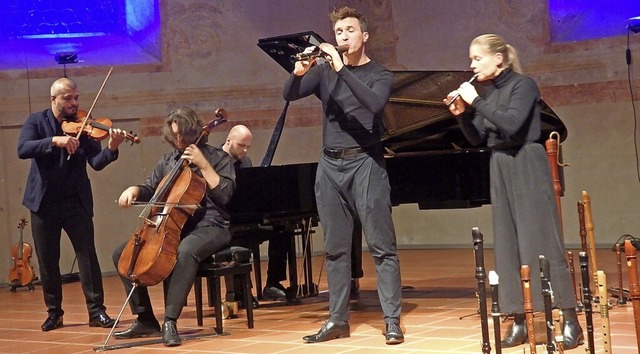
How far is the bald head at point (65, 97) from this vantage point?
21.6 feet

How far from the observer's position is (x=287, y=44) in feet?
21.7

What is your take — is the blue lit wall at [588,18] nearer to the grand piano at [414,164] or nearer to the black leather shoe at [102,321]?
the grand piano at [414,164]

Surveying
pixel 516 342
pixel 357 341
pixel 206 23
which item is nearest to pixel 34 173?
pixel 357 341

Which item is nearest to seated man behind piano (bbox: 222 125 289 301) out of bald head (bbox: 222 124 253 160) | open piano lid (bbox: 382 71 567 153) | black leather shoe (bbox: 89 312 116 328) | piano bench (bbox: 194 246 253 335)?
bald head (bbox: 222 124 253 160)

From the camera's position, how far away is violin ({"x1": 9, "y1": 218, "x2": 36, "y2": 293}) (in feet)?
33.2

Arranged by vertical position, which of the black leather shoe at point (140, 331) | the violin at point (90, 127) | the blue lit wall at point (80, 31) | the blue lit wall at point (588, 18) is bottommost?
the black leather shoe at point (140, 331)

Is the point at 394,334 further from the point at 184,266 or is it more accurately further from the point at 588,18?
the point at 588,18

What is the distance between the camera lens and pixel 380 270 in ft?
17.6

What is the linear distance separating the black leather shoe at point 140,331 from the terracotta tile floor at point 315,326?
0.15 m

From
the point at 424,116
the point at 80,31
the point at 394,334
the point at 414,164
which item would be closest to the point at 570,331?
the point at 394,334

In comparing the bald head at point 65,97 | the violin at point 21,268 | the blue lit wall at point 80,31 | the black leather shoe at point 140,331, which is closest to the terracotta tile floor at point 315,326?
the black leather shoe at point 140,331

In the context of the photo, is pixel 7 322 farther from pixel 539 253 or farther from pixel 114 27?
pixel 114 27

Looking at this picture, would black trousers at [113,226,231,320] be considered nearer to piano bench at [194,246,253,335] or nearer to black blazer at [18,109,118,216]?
piano bench at [194,246,253,335]

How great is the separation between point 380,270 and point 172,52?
733cm
